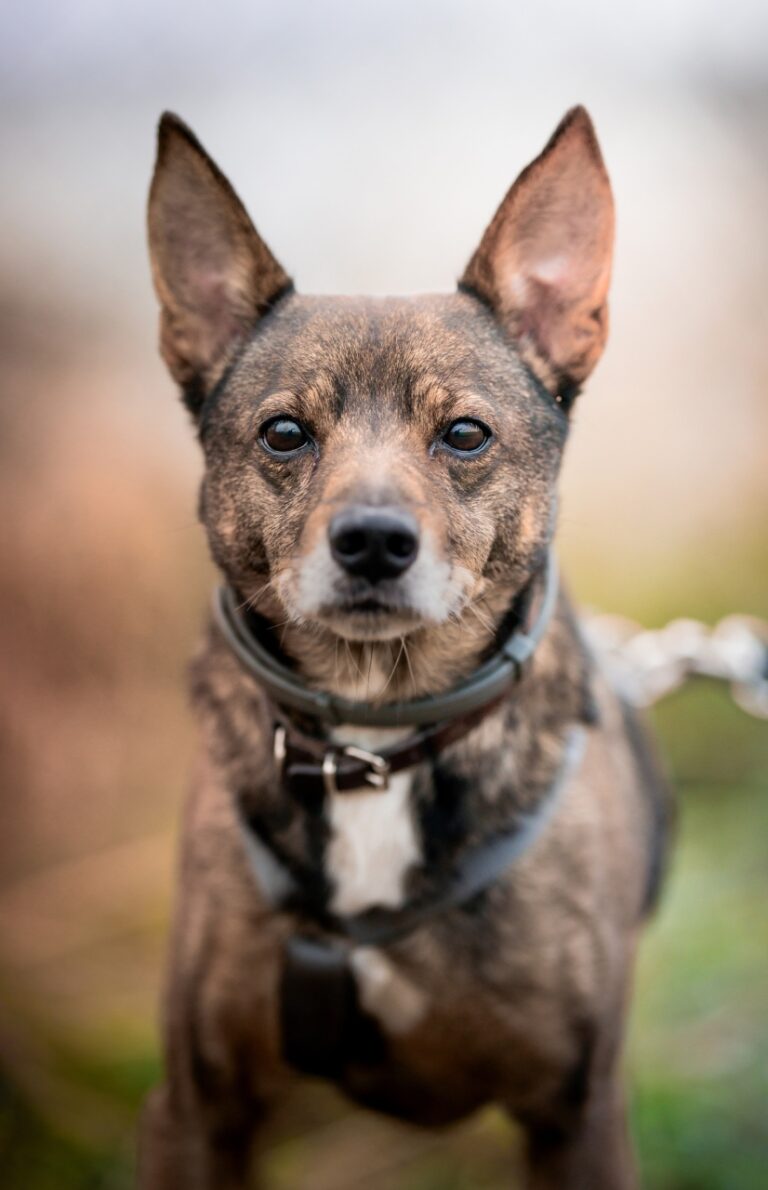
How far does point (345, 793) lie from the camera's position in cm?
247

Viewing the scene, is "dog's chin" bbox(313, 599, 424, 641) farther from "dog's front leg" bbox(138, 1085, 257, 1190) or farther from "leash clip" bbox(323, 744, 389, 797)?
"dog's front leg" bbox(138, 1085, 257, 1190)

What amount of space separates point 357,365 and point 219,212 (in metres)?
0.52

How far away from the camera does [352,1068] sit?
8.79ft

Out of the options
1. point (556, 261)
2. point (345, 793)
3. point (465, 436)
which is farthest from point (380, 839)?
point (556, 261)

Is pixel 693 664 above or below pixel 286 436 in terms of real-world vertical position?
below

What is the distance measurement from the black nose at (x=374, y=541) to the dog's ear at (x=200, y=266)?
2.47ft

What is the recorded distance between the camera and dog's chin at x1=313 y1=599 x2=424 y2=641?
2.19 metres

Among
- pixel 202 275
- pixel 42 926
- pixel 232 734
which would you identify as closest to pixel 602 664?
pixel 232 734

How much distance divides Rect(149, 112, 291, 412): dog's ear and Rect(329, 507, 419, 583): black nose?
75cm

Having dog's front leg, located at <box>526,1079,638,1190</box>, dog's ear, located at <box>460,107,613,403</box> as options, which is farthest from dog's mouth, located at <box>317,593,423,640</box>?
dog's front leg, located at <box>526,1079,638,1190</box>

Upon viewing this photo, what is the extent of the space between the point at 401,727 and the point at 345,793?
20cm

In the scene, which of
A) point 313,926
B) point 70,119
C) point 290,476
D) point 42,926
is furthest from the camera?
point 70,119

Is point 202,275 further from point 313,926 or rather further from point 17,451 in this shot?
point 17,451

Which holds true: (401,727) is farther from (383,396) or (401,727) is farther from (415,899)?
(383,396)
